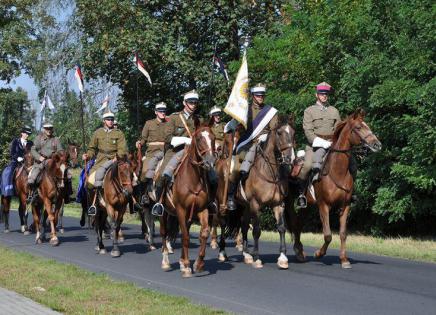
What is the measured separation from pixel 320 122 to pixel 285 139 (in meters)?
1.51

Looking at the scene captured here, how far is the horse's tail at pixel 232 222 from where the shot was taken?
15.0 metres

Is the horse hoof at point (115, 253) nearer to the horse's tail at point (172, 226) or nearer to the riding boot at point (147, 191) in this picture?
the riding boot at point (147, 191)

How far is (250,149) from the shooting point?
13.7 metres

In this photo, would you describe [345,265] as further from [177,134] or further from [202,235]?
[177,134]

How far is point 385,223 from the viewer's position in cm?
2447

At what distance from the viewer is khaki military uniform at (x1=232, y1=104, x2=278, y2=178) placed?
1357cm

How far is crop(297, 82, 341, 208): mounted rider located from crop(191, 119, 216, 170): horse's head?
2.43 m

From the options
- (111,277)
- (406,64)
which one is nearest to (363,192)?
(406,64)

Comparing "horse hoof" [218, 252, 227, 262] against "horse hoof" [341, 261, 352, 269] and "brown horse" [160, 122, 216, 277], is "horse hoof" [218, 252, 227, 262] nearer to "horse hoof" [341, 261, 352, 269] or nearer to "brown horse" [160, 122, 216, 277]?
"brown horse" [160, 122, 216, 277]

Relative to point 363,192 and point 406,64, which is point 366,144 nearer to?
point 406,64

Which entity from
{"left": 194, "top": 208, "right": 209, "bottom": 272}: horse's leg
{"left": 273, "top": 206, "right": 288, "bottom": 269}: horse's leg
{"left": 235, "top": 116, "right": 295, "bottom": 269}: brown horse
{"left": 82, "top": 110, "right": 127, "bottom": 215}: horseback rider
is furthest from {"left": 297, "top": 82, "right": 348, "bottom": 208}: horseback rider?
{"left": 82, "top": 110, "right": 127, "bottom": 215}: horseback rider

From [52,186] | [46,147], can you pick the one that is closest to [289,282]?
[52,186]

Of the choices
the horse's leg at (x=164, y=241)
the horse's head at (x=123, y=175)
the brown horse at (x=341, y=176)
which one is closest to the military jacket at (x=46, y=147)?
the horse's head at (x=123, y=175)

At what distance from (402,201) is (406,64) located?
391cm
